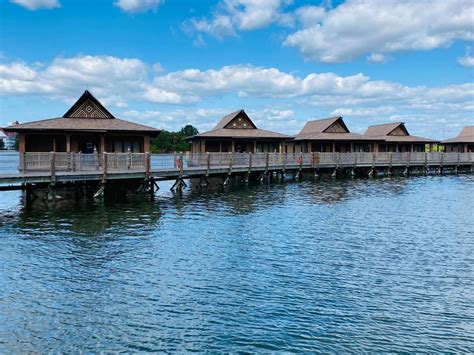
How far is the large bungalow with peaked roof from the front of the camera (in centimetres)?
3322

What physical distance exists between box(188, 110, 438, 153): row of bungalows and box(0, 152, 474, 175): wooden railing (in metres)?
4.19

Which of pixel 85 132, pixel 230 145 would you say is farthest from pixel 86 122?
pixel 230 145

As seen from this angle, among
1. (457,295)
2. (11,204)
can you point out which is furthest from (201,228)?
(11,204)

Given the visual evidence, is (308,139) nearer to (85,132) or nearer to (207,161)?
(207,161)

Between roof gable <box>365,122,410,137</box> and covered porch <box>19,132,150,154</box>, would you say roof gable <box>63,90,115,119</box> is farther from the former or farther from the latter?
roof gable <box>365,122,410,137</box>

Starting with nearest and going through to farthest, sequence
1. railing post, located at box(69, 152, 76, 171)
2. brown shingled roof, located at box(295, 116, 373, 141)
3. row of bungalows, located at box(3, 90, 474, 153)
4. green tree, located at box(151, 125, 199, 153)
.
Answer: railing post, located at box(69, 152, 76, 171) < row of bungalows, located at box(3, 90, 474, 153) < brown shingled roof, located at box(295, 116, 373, 141) < green tree, located at box(151, 125, 199, 153)

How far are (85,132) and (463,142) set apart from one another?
62.3 m

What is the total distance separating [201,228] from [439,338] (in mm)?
13346

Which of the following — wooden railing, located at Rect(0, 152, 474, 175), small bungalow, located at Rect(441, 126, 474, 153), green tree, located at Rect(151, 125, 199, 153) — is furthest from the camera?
green tree, located at Rect(151, 125, 199, 153)

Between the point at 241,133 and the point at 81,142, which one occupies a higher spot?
the point at 241,133

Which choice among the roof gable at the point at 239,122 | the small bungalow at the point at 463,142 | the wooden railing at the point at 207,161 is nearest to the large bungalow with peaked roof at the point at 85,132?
the wooden railing at the point at 207,161

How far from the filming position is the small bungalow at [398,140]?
6588 cm

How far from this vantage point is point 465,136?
77.0 m

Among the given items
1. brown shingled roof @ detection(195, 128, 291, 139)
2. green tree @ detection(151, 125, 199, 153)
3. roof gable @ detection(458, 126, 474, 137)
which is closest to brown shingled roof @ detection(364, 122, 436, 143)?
roof gable @ detection(458, 126, 474, 137)
